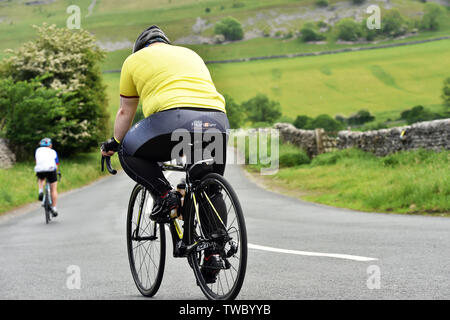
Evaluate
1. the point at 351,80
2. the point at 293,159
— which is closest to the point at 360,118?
the point at 351,80

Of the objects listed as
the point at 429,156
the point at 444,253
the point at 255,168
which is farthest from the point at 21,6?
the point at 444,253

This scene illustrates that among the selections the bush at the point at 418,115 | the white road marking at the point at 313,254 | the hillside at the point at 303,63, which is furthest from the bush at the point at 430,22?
the white road marking at the point at 313,254

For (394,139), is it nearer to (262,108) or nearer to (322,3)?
(262,108)

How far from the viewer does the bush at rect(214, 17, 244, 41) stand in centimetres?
14138

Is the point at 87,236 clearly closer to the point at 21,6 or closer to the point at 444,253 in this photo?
the point at 444,253

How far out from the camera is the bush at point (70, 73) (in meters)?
34.5

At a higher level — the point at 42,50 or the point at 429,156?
the point at 42,50

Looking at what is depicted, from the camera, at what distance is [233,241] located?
14.5 ft

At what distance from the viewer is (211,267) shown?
4.59 m

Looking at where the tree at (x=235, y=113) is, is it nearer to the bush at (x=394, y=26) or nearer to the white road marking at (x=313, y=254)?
the bush at (x=394, y=26)

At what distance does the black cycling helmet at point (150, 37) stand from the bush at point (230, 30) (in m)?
137

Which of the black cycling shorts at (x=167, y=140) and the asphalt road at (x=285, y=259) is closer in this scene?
the black cycling shorts at (x=167, y=140)
